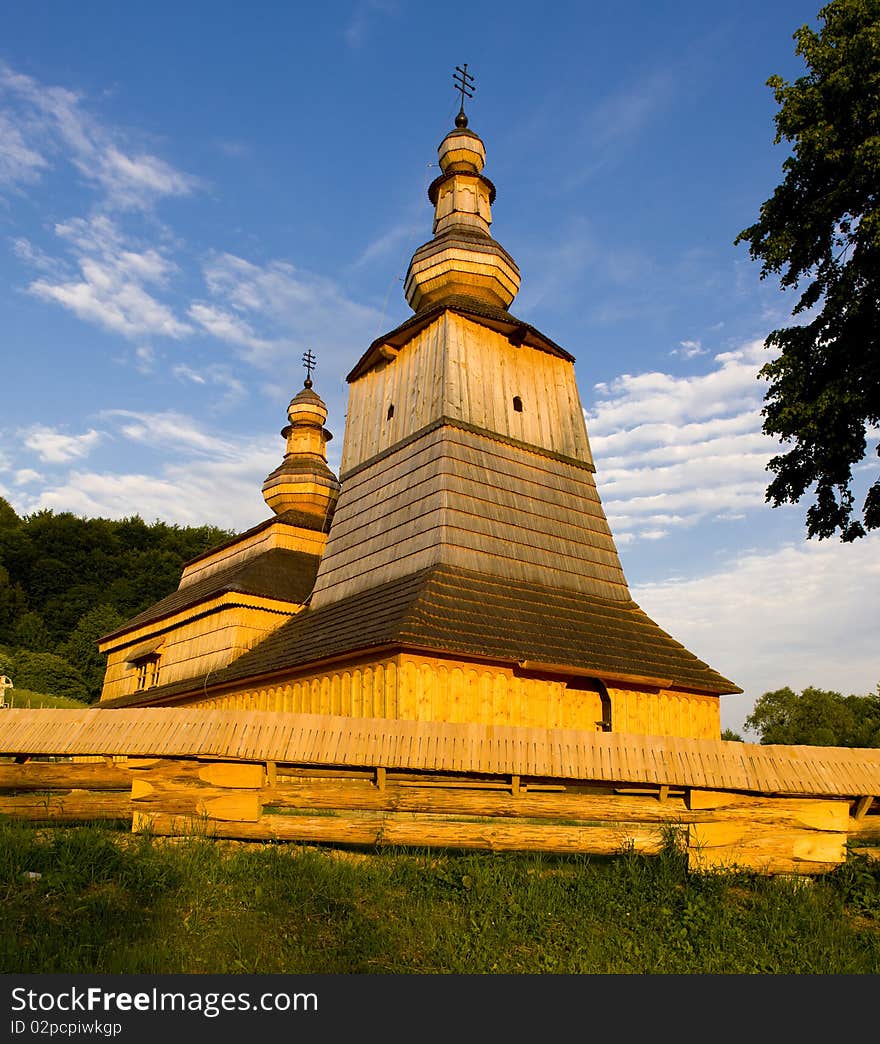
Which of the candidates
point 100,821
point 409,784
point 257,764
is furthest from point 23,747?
point 409,784

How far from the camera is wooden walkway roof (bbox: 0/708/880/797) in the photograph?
7141 mm

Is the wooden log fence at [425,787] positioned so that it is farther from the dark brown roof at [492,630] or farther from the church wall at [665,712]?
the church wall at [665,712]

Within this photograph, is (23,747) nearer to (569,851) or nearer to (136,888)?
(136,888)

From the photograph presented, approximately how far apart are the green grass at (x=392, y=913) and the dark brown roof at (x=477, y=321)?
1481 centimetres

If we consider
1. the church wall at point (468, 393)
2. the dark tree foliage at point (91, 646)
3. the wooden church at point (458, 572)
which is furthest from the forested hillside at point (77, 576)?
the church wall at point (468, 393)

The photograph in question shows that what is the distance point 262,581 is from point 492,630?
35.3ft

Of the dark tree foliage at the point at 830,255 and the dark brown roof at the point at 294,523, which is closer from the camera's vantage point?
the dark tree foliage at the point at 830,255

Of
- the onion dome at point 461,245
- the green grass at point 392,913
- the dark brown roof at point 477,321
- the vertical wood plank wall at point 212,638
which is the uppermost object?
the onion dome at point 461,245

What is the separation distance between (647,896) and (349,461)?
1643 cm

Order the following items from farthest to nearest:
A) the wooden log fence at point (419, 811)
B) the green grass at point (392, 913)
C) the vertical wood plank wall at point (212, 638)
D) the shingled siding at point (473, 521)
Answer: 1. the vertical wood plank wall at point (212, 638)
2. the shingled siding at point (473, 521)
3. the wooden log fence at point (419, 811)
4. the green grass at point (392, 913)

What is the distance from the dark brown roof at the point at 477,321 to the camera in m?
19.6

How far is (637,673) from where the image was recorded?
51.2ft

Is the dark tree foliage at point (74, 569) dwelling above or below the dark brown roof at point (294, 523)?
above

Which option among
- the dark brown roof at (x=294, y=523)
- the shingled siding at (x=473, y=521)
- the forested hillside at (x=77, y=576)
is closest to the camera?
the shingled siding at (x=473, y=521)
